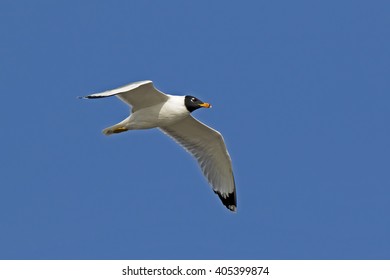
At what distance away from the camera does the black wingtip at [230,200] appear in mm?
13336

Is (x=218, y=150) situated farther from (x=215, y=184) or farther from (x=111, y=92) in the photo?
(x=111, y=92)

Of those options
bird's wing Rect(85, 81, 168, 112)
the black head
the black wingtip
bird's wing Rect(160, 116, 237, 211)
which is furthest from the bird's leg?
the black wingtip

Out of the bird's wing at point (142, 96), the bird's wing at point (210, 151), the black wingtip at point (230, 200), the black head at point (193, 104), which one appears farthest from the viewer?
the black wingtip at point (230, 200)

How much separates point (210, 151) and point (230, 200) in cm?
80

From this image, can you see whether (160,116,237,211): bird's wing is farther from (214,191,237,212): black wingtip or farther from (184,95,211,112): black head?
(184,95,211,112): black head

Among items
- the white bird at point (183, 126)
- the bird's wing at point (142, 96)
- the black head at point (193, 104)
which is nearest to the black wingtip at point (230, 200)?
the white bird at point (183, 126)

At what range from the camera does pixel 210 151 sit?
13109mm

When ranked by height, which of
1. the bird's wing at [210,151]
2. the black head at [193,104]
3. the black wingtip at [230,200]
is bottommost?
the black wingtip at [230,200]

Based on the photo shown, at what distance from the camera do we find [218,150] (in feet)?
42.8

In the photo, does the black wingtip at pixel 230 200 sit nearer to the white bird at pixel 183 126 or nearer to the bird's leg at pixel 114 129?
the white bird at pixel 183 126

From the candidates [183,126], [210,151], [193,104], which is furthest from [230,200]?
[193,104]

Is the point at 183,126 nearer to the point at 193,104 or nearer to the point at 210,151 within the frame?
the point at 210,151

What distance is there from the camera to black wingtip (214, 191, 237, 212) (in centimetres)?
1334
